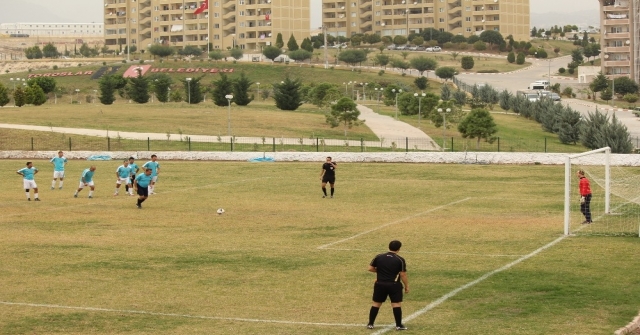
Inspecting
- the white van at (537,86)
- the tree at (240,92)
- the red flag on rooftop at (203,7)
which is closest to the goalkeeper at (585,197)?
the tree at (240,92)

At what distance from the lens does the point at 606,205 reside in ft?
122

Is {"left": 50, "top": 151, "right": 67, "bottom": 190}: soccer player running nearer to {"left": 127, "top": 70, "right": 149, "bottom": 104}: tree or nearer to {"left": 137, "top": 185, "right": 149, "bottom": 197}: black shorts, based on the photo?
{"left": 137, "top": 185, "right": 149, "bottom": 197}: black shorts

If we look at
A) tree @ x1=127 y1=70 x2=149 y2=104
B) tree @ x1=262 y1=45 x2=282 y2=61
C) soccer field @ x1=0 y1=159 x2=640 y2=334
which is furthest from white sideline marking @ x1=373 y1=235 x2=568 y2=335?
tree @ x1=262 y1=45 x2=282 y2=61

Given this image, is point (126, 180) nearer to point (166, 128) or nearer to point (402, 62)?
point (166, 128)

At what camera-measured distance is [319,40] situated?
19750 centimetres

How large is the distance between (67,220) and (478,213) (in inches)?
534

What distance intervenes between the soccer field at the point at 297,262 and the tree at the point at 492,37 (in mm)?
151641

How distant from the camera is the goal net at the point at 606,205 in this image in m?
32.4

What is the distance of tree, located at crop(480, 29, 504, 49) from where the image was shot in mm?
194875

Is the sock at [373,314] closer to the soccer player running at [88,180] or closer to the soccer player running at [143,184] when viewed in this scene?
the soccer player running at [143,184]

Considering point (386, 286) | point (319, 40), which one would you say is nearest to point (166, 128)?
point (386, 286)

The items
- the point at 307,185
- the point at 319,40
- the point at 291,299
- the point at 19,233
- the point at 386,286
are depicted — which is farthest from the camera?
the point at 319,40

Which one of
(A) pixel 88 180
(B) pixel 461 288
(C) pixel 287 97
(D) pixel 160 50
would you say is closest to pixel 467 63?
(D) pixel 160 50

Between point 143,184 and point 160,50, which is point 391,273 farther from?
point 160,50
